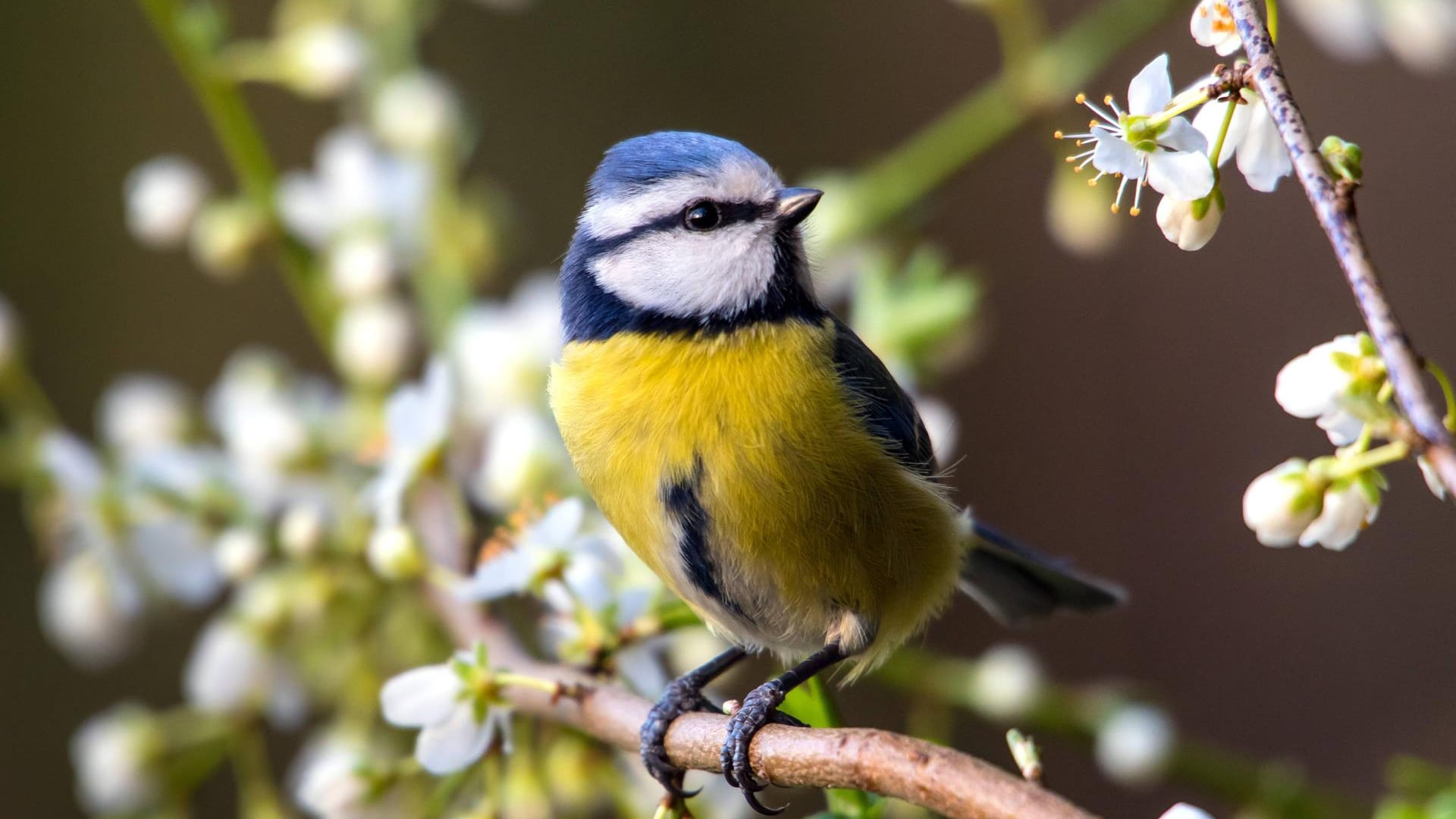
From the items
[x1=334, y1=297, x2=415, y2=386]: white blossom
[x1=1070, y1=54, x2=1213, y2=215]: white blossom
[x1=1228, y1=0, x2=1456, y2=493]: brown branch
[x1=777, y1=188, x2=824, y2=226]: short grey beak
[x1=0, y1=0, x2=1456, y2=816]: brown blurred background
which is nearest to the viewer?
[x1=1228, y1=0, x2=1456, y2=493]: brown branch

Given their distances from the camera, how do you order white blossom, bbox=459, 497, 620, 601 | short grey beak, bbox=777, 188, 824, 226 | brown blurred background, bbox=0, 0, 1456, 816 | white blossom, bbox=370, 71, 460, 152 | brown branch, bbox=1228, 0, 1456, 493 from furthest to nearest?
brown blurred background, bbox=0, 0, 1456, 816 < white blossom, bbox=370, 71, 460, 152 < short grey beak, bbox=777, 188, 824, 226 < white blossom, bbox=459, 497, 620, 601 < brown branch, bbox=1228, 0, 1456, 493

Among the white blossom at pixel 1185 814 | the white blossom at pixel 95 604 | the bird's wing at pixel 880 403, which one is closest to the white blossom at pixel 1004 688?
the bird's wing at pixel 880 403

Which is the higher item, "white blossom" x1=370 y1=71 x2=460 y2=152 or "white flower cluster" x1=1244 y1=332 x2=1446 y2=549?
"white blossom" x1=370 y1=71 x2=460 y2=152

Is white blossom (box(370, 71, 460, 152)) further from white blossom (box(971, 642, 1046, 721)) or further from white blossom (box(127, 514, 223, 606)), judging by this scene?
white blossom (box(971, 642, 1046, 721))

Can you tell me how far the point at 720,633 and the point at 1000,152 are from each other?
1.58 meters

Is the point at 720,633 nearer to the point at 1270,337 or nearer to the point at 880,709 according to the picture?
the point at 880,709

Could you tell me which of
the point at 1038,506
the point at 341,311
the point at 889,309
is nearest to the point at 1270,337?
the point at 1038,506

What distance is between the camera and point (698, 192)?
1.07 metres

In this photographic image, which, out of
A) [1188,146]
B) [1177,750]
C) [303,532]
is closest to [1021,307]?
[1177,750]

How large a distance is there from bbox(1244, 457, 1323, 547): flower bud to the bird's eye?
56 centimetres

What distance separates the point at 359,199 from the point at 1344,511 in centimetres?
98

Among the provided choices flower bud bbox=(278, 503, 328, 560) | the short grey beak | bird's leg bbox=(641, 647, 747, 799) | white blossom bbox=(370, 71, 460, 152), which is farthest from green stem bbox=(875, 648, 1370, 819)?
white blossom bbox=(370, 71, 460, 152)

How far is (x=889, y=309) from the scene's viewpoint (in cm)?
123

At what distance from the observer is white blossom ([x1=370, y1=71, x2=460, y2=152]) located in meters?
1.37
